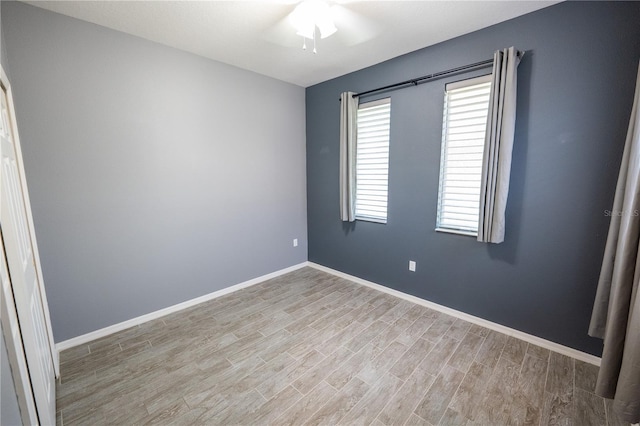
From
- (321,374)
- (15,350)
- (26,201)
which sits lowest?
(321,374)

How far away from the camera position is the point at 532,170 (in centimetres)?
206

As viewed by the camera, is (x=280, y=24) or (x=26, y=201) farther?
(x=280, y=24)

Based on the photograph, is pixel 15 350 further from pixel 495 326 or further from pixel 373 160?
pixel 495 326

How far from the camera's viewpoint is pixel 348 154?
3188 millimetres

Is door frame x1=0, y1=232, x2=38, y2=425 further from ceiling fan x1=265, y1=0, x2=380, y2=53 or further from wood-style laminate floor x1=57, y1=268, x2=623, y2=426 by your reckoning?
ceiling fan x1=265, y1=0, x2=380, y2=53

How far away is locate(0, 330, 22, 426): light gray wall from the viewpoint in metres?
0.80

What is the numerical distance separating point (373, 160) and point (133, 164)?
2.44 metres

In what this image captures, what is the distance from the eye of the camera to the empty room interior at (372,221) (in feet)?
5.18

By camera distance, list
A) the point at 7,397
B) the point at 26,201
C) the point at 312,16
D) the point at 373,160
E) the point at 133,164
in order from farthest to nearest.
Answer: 1. the point at 373,160
2. the point at 133,164
3. the point at 312,16
4. the point at 26,201
5. the point at 7,397

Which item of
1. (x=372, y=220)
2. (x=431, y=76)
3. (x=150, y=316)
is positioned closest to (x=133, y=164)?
(x=150, y=316)

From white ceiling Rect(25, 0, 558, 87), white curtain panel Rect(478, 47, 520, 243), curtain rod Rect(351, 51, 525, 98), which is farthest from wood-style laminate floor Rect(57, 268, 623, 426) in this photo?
white ceiling Rect(25, 0, 558, 87)

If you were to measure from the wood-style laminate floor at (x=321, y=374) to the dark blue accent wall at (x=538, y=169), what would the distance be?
36 centimetres

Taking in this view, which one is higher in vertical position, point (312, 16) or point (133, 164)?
point (312, 16)

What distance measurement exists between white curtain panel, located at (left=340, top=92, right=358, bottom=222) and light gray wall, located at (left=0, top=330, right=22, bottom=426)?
2.83 m
